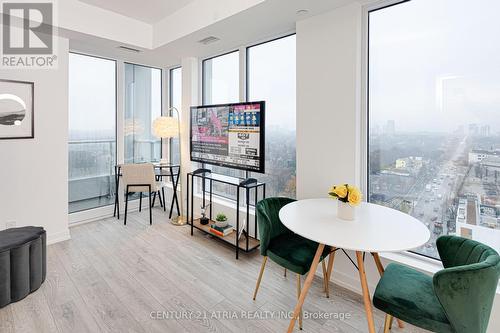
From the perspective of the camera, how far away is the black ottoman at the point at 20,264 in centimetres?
214

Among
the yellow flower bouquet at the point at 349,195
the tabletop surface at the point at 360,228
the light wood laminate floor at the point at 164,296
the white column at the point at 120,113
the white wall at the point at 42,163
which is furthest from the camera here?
the white column at the point at 120,113

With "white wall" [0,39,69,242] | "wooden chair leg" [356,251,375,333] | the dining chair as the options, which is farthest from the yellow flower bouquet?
"white wall" [0,39,69,242]

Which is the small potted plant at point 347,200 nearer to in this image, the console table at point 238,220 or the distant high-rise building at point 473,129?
the distant high-rise building at point 473,129

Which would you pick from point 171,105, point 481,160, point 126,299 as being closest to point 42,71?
point 171,105

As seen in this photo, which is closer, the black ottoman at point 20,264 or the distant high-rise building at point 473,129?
the distant high-rise building at point 473,129

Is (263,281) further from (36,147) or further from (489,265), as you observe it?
(36,147)

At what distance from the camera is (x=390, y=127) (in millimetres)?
2369

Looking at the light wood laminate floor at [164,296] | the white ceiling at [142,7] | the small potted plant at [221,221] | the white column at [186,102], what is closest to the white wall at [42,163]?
the light wood laminate floor at [164,296]

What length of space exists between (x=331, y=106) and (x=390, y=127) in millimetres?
546

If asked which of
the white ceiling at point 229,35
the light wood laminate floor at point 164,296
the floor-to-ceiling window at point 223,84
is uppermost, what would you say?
the white ceiling at point 229,35

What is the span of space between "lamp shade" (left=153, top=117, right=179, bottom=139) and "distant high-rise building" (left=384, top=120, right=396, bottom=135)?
302 cm

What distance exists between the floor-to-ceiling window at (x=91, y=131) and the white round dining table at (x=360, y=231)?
3489 mm

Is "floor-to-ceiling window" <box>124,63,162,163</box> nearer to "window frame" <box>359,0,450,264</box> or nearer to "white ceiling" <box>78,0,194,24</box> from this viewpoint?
"white ceiling" <box>78,0,194,24</box>

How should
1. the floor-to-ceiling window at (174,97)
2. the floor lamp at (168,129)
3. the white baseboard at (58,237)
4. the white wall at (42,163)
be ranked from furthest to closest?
1. the floor-to-ceiling window at (174,97)
2. the floor lamp at (168,129)
3. the white baseboard at (58,237)
4. the white wall at (42,163)
